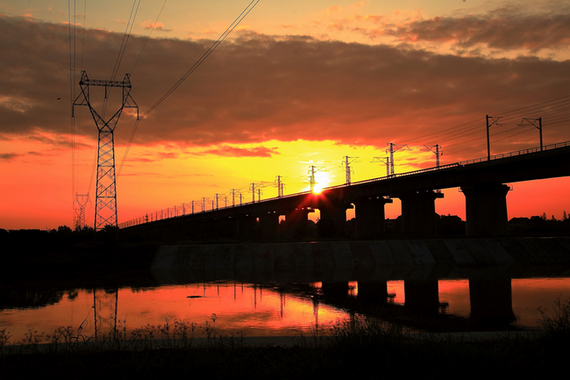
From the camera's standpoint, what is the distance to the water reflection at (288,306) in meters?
15.3

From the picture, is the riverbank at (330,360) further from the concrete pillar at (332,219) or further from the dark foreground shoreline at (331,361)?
the concrete pillar at (332,219)

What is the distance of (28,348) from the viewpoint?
10.4 metres

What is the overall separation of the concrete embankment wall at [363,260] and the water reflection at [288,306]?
4807 mm

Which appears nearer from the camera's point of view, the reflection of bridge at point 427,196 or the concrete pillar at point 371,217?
the reflection of bridge at point 427,196

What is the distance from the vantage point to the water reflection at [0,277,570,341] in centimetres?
1529

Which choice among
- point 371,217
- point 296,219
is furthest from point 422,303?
point 296,219

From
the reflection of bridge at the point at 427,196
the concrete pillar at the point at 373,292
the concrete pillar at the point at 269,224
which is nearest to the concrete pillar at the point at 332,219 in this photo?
the reflection of bridge at the point at 427,196

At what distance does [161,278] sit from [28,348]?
63.6 feet

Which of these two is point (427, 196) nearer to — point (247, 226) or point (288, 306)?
point (288, 306)

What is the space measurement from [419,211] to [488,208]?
14.8 meters

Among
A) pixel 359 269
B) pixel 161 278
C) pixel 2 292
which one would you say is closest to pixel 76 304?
pixel 2 292

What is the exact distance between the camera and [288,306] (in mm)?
18781

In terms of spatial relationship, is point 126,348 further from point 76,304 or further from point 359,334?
point 76,304

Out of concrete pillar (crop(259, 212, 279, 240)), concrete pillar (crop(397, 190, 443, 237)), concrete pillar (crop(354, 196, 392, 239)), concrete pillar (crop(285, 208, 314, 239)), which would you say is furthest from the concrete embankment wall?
concrete pillar (crop(259, 212, 279, 240))
